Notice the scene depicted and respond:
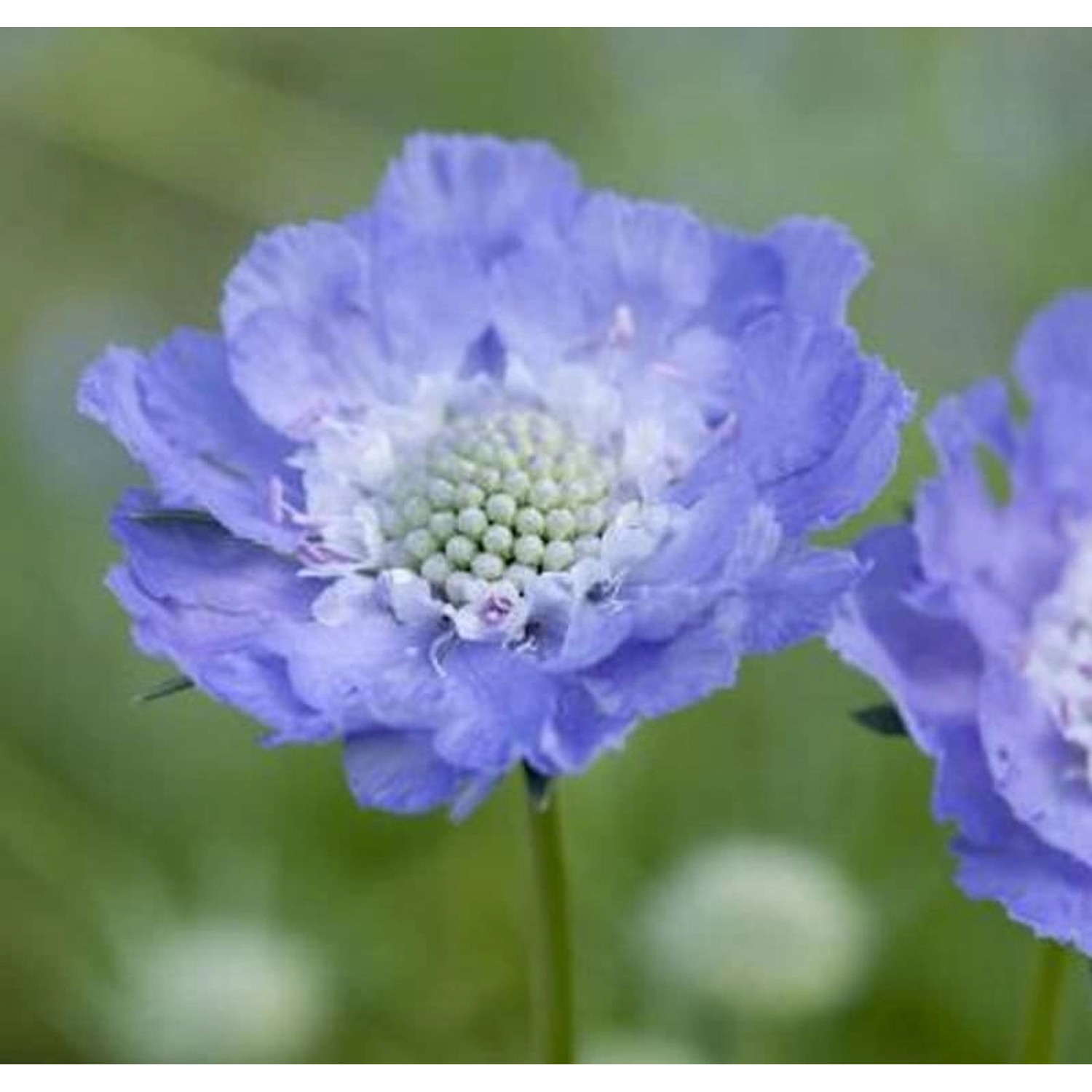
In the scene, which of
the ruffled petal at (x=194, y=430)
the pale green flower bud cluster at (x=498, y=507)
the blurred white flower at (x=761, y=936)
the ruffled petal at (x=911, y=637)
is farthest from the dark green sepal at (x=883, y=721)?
the blurred white flower at (x=761, y=936)

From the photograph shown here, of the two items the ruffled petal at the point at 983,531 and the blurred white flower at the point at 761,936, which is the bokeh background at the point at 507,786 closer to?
the blurred white flower at the point at 761,936

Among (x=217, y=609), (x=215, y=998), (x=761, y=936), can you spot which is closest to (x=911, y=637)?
(x=217, y=609)

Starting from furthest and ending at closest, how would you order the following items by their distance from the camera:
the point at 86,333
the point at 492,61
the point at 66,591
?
1. the point at 492,61
2. the point at 86,333
3. the point at 66,591

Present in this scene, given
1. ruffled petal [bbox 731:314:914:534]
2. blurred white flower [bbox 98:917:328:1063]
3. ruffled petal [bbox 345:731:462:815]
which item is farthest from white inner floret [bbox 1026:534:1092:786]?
blurred white flower [bbox 98:917:328:1063]

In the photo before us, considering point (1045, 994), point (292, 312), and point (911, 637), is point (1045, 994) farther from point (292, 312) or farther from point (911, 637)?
point (292, 312)

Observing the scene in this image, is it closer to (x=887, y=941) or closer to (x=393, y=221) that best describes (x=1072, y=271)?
(x=887, y=941)

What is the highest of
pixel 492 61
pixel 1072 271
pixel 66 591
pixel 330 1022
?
pixel 492 61

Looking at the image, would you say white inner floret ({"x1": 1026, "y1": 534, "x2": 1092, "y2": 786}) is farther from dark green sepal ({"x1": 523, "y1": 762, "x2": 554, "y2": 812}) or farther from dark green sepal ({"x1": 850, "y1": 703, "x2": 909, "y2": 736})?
dark green sepal ({"x1": 523, "y1": 762, "x2": 554, "y2": 812})
